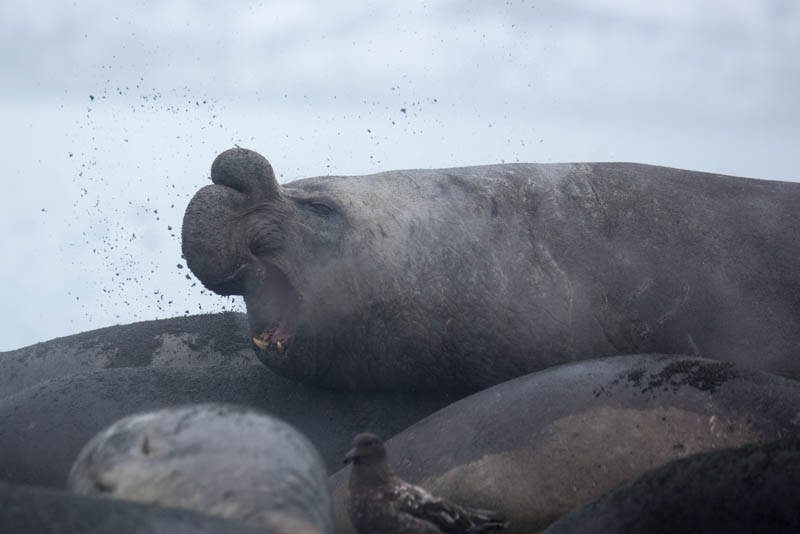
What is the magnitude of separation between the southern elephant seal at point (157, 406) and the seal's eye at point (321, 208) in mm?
945

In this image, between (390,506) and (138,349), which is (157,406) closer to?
(138,349)

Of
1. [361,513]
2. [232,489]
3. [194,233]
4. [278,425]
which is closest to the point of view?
[232,489]

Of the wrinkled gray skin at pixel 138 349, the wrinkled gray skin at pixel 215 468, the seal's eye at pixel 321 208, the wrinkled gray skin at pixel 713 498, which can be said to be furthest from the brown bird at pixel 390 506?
the wrinkled gray skin at pixel 138 349

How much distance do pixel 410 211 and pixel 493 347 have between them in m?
0.84

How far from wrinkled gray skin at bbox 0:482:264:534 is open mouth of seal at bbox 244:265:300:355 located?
9.54 feet

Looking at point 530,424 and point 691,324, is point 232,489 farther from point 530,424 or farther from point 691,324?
point 691,324

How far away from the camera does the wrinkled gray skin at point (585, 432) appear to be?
3.54 m

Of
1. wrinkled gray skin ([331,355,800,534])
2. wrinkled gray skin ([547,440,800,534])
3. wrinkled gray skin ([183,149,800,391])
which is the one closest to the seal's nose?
wrinkled gray skin ([183,149,800,391])

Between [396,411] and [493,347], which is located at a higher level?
[493,347]

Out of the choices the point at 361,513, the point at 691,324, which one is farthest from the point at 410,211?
the point at 361,513

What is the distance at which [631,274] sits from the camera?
4941 millimetres

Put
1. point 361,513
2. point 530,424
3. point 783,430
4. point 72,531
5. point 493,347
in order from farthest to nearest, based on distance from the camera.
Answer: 1. point 493,347
2. point 530,424
3. point 783,430
4. point 361,513
5. point 72,531

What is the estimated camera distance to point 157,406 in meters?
4.72

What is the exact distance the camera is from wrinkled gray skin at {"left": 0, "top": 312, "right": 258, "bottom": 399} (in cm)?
588
